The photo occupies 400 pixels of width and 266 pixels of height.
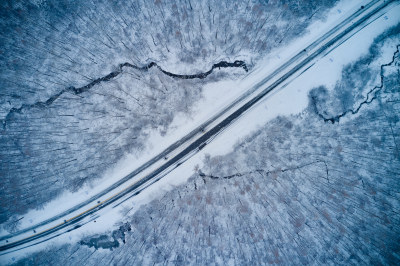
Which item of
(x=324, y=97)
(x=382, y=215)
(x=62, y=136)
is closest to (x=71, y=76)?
(x=62, y=136)

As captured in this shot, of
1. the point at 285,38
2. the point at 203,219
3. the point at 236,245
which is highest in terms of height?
the point at 285,38

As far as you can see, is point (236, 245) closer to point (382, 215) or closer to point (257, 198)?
point (257, 198)

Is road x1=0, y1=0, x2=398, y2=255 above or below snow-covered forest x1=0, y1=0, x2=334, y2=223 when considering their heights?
below

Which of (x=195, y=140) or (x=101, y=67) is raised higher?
(x=101, y=67)

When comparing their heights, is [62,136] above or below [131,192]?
above

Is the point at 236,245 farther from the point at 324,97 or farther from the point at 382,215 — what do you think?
the point at 324,97

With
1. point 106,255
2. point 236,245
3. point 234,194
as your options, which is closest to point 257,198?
point 234,194

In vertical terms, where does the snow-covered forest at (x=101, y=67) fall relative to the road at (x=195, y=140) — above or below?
above
